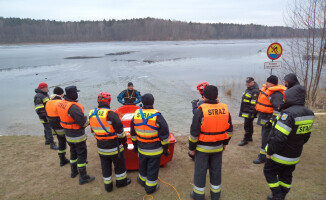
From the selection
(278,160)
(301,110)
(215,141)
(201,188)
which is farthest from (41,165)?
(301,110)

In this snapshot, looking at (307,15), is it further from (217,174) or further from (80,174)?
(80,174)

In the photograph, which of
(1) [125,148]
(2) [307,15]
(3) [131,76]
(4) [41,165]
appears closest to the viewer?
(1) [125,148]

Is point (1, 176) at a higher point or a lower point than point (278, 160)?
lower

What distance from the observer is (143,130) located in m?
3.17

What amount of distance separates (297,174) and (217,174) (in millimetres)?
1693

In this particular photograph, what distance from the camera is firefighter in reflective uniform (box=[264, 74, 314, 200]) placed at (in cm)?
266

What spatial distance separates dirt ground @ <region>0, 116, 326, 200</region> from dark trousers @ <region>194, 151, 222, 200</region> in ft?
0.99

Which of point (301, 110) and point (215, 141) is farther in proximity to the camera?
point (215, 141)

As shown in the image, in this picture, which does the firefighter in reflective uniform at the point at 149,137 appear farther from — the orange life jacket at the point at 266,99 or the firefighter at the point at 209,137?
the orange life jacket at the point at 266,99

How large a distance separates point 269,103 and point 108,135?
2.96m

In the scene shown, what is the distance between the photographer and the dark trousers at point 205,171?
3092 mm

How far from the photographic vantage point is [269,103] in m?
4.16

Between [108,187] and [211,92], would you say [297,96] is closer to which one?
[211,92]

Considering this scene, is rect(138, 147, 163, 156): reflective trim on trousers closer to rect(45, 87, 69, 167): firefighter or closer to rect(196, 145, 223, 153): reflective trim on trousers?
rect(196, 145, 223, 153): reflective trim on trousers
